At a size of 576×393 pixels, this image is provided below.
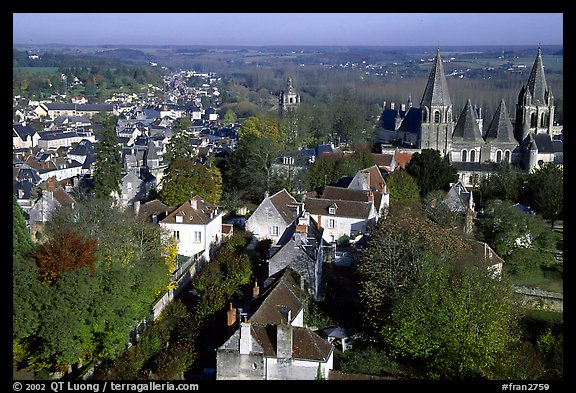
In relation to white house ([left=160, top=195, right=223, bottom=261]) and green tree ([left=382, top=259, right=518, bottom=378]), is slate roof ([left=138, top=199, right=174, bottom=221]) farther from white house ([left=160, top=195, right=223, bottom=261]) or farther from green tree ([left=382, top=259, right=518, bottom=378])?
green tree ([left=382, top=259, right=518, bottom=378])

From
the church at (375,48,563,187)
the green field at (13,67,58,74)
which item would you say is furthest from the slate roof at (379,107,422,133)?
the green field at (13,67,58,74)

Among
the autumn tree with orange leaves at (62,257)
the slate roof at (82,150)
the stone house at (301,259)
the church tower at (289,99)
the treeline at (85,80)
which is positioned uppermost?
the treeline at (85,80)

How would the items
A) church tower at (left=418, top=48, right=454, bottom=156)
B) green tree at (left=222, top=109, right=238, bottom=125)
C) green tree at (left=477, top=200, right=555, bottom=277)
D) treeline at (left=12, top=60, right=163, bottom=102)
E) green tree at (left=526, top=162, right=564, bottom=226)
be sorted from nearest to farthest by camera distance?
1. green tree at (left=477, top=200, right=555, bottom=277)
2. green tree at (left=526, top=162, right=564, bottom=226)
3. church tower at (left=418, top=48, right=454, bottom=156)
4. green tree at (left=222, top=109, right=238, bottom=125)
5. treeline at (left=12, top=60, right=163, bottom=102)

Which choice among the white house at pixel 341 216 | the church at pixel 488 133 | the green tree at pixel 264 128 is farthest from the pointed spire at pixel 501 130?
the white house at pixel 341 216

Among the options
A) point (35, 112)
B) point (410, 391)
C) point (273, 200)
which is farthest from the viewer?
point (35, 112)

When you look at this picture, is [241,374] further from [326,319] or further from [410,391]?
[410,391]

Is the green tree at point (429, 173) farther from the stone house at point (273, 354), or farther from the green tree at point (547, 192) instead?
the stone house at point (273, 354)
